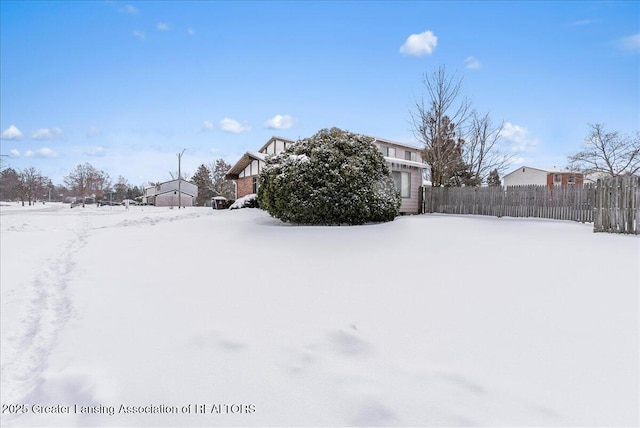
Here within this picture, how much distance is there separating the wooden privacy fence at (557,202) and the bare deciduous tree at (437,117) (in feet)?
11.8

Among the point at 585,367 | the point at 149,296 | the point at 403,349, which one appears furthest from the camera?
the point at 149,296

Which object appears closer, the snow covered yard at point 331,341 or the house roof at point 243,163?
the snow covered yard at point 331,341

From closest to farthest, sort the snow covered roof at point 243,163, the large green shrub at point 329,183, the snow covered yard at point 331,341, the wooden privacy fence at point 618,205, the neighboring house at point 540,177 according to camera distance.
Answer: the snow covered yard at point 331,341
the wooden privacy fence at point 618,205
the large green shrub at point 329,183
the snow covered roof at point 243,163
the neighboring house at point 540,177

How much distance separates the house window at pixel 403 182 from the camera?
17203 mm

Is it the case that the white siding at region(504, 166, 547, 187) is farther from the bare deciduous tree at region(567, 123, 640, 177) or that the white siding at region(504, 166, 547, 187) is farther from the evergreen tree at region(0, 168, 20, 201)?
the evergreen tree at region(0, 168, 20, 201)

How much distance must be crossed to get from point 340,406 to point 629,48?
13.4m

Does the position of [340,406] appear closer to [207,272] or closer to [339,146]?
[207,272]

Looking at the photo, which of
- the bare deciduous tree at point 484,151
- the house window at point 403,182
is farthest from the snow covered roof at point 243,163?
the bare deciduous tree at point 484,151

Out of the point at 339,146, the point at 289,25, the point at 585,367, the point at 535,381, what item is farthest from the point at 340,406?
the point at 289,25

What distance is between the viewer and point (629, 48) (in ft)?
32.7

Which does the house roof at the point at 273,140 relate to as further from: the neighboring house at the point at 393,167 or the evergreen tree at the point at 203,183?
the evergreen tree at the point at 203,183

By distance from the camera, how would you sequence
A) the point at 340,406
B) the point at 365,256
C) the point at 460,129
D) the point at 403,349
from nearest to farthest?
the point at 340,406, the point at 403,349, the point at 365,256, the point at 460,129

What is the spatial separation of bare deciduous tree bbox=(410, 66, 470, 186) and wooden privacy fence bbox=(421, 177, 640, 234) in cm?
359

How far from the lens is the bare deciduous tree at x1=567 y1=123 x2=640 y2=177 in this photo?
22.1m
